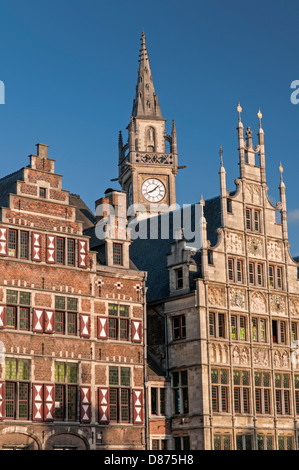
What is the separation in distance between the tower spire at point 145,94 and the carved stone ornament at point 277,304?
25516mm

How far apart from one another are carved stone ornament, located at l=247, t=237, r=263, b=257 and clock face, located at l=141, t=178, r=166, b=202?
18.9 metres

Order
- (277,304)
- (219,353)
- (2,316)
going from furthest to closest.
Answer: (277,304)
(219,353)
(2,316)

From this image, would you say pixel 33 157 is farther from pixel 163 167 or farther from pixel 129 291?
pixel 163 167

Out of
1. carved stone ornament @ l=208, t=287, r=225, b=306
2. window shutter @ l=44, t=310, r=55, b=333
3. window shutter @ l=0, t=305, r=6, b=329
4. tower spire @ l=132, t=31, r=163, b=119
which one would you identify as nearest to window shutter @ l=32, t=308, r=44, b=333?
window shutter @ l=44, t=310, r=55, b=333

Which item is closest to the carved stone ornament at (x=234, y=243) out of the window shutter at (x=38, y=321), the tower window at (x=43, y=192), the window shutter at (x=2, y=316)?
the tower window at (x=43, y=192)

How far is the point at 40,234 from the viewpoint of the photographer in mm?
49562

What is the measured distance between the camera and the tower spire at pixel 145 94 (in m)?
79.4

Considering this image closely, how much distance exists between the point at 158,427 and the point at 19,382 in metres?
10.3

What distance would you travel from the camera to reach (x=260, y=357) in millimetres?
56938

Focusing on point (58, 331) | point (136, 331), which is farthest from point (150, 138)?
point (58, 331)

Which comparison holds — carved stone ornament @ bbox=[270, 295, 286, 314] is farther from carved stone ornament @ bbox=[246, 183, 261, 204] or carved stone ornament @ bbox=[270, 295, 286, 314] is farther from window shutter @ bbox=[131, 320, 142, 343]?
window shutter @ bbox=[131, 320, 142, 343]

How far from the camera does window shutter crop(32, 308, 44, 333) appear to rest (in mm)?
48250

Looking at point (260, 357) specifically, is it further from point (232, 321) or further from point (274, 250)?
point (274, 250)

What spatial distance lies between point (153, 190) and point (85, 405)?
98.8 ft
